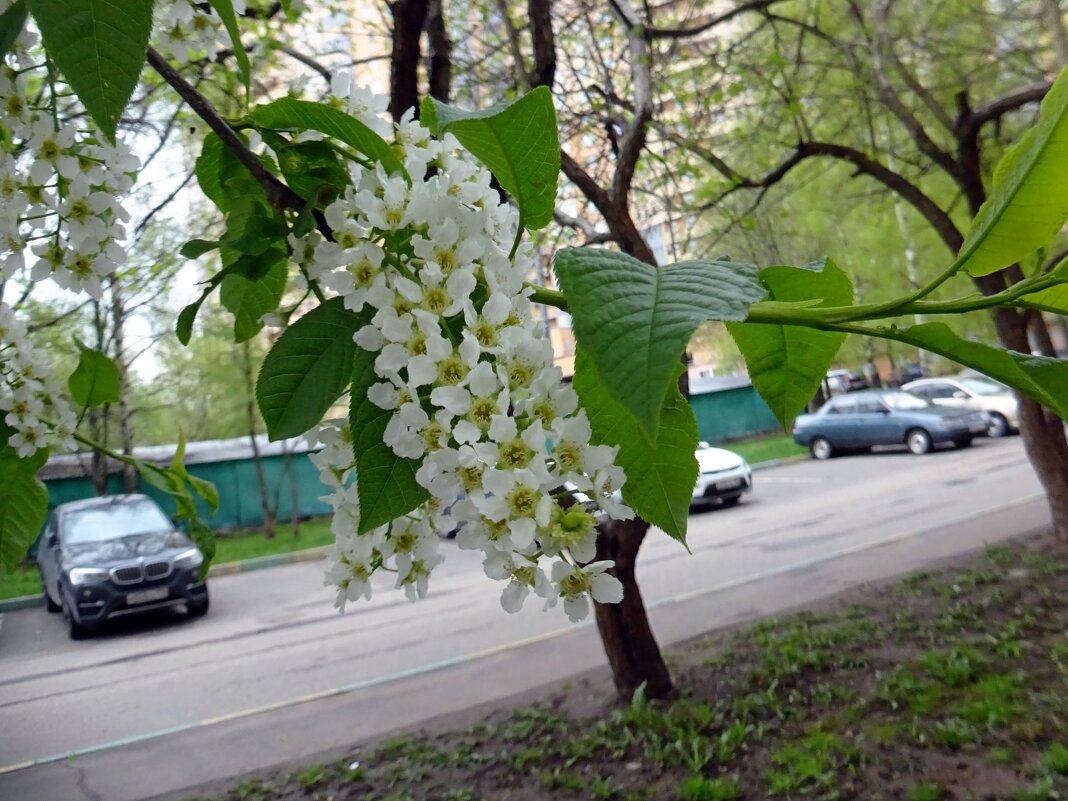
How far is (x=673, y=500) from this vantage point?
611 mm

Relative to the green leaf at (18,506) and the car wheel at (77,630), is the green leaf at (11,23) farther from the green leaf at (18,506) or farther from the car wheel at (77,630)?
the car wheel at (77,630)

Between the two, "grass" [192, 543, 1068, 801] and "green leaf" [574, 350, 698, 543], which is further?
"grass" [192, 543, 1068, 801]

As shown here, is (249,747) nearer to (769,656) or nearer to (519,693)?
(519,693)

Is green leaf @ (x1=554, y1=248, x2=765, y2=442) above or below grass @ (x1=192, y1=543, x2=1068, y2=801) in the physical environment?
above

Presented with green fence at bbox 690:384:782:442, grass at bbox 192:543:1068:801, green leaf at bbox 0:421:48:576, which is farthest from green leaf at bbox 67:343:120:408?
green fence at bbox 690:384:782:442

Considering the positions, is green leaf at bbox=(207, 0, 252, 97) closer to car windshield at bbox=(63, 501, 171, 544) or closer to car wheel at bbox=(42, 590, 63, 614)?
car windshield at bbox=(63, 501, 171, 544)

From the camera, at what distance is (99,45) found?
0.55 meters

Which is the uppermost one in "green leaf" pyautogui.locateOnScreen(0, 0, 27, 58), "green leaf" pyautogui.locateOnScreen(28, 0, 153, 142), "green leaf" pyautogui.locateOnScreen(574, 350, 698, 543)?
"green leaf" pyautogui.locateOnScreen(0, 0, 27, 58)

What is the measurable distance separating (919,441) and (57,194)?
1567 cm

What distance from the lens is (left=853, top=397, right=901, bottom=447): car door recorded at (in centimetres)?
1496

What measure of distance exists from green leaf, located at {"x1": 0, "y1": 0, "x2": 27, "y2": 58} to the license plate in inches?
301

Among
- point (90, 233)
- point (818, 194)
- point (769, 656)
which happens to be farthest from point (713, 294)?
point (818, 194)

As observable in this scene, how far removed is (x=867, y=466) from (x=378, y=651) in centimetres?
1039

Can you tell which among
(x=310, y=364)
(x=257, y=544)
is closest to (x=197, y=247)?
(x=310, y=364)
